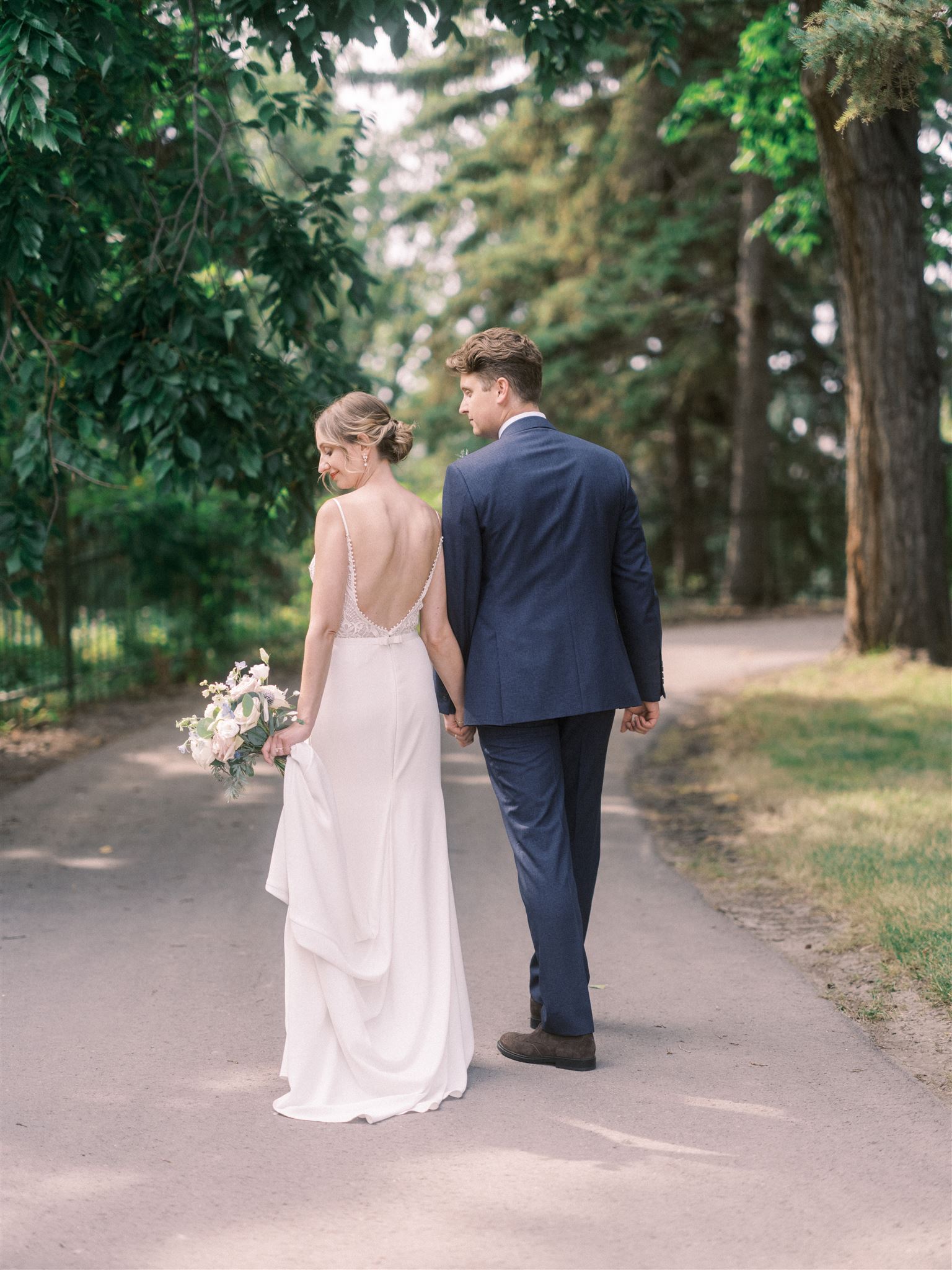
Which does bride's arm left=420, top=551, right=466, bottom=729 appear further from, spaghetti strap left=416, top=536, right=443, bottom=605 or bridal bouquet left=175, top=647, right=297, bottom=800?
bridal bouquet left=175, top=647, right=297, bottom=800

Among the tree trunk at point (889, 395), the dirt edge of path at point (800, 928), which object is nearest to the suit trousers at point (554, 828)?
the dirt edge of path at point (800, 928)

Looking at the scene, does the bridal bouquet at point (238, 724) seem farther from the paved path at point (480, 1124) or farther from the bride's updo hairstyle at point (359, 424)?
the paved path at point (480, 1124)

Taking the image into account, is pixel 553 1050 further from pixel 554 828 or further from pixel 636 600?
pixel 636 600

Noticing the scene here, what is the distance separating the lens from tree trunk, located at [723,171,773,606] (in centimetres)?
1998

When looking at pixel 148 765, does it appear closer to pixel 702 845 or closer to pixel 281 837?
pixel 702 845

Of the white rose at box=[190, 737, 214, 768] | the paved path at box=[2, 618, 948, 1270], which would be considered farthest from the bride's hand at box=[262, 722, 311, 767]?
the paved path at box=[2, 618, 948, 1270]

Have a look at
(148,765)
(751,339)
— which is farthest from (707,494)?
(148,765)

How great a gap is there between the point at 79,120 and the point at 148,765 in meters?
4.70

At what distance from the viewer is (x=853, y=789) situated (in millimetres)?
7852

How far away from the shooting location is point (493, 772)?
4.33m

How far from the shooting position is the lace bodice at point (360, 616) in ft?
13.2

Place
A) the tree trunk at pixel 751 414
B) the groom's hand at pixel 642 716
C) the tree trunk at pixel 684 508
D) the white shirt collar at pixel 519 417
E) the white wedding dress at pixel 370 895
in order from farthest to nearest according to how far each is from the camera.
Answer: the tree trunk at pixel 684 508
the tree trunk at pixel 751 414
the groom's hand at pixel 642 716
the white shirt collar at pixel 519 417
the white wedding dress at pixel 370 895

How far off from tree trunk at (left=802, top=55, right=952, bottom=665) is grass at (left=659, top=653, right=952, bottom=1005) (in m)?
Result: 0.60

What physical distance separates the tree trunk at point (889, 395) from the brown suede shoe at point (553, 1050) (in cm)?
882
